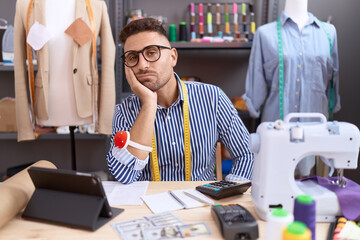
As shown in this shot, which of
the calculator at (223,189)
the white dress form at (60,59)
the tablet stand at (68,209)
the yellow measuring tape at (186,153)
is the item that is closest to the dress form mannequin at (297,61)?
the yellow measuring tape at (186,153)

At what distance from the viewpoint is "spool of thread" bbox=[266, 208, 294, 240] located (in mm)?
770

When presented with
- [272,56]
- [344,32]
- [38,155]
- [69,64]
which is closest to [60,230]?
[69,64]

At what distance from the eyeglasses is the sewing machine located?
30.6 inches

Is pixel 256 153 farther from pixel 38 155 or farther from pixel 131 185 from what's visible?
pixel 38 155

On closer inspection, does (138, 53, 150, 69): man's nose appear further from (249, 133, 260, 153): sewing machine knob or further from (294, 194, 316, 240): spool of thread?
(294, 194, 316, 240): spool of thread

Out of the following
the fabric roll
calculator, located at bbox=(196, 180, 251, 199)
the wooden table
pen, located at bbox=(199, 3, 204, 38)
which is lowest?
the wooden table

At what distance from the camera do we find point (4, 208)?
102 cm

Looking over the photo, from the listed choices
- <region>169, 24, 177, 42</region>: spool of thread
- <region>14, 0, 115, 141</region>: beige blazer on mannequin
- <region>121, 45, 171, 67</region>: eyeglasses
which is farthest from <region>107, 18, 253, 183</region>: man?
<region>169, 24, 177, 42</region>: spool of thread

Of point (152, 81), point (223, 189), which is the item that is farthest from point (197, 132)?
point (223, 189)

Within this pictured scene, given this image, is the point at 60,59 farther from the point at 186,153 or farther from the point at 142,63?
the point at 186,153

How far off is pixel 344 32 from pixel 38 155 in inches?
132

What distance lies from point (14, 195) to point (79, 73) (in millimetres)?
1475

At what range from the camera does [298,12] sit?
2.66 m

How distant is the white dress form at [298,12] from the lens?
2650mm
